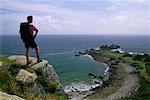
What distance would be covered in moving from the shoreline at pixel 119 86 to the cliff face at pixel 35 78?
30441 millimetres

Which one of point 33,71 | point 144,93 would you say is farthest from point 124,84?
point 33,71

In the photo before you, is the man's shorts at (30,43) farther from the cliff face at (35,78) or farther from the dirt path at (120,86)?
the dirt path at (120,86)

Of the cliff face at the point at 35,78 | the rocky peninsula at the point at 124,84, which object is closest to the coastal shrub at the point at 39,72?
the cliff face at the point at 35,78

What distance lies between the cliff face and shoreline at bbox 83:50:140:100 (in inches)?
1198

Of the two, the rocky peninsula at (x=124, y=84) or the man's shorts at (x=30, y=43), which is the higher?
the man's shorts at (x=30, y=43)

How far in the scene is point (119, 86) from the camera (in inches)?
2327


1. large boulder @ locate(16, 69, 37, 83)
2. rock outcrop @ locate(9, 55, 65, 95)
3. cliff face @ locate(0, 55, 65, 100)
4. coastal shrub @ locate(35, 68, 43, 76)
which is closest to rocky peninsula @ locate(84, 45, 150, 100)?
rock outcrop @ locate(9, 55, 65, 95)

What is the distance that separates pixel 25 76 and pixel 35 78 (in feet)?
3.02

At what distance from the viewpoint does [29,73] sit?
1650 centimetres

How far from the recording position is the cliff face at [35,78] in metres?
16.0

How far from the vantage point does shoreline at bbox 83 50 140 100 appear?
50153mm

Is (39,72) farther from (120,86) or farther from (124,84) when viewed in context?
(124,84)

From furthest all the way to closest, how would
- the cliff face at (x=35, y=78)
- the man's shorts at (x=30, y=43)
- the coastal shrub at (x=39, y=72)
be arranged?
the coastal shrub at (x=39, y=72)
the man's shorts at (x=30, y=43)
the cliff face at (x=35, y=78)

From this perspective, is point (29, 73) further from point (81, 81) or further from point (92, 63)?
point (92, 63)
